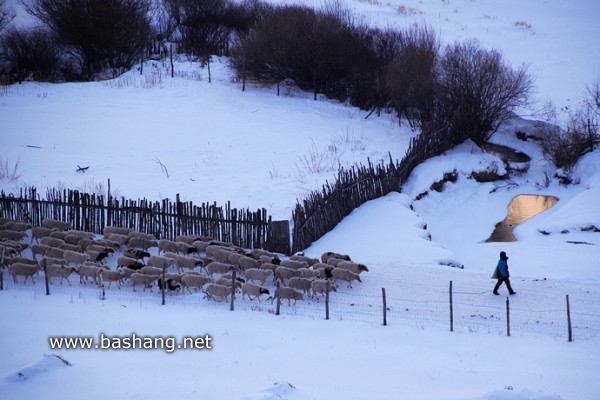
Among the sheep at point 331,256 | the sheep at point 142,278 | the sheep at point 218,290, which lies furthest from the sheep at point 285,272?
the sheep at point 142,278

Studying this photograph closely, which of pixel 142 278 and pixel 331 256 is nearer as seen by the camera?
pixel 142 278

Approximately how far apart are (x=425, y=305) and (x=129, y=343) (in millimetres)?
6175

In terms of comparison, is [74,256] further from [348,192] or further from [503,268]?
[503,268]

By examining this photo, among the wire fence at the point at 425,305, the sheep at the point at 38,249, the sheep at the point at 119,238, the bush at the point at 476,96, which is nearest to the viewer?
the wire fence at the point at 425,305

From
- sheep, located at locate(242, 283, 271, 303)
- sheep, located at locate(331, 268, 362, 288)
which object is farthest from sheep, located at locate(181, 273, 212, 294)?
sheep, located at locate(331, 268, 362, 288)

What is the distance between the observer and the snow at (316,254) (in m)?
10.1

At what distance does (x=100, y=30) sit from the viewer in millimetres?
34844

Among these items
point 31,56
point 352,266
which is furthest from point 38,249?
point 31,56

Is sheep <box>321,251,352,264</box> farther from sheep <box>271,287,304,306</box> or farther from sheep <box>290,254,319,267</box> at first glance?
sheep <box>271,287,304,306</box>

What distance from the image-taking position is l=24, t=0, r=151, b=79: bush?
114ft

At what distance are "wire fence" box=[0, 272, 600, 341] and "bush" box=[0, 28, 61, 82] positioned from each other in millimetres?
23516

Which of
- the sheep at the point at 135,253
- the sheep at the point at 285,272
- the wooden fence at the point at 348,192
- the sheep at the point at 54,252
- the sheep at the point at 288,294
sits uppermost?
the wooden fence at the point at 348,192

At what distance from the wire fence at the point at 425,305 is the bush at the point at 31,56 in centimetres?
2352

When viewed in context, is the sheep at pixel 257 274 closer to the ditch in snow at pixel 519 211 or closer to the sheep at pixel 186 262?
the sheep at pixel 186 262
